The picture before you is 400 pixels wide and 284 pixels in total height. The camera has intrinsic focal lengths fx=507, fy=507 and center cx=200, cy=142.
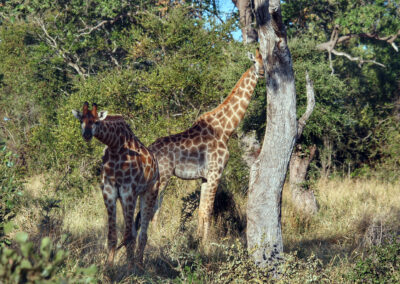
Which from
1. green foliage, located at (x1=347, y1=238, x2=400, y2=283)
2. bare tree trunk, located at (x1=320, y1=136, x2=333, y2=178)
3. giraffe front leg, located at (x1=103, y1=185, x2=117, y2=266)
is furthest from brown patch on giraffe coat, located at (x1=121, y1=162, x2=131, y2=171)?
bare tree trunk, located at (x1=320, y1=136, x2=333, y2=178)

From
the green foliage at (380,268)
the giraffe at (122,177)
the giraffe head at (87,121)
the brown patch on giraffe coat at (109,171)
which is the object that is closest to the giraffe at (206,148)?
the giraffe at (122,177)

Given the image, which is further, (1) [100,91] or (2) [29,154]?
(2) [29,154]

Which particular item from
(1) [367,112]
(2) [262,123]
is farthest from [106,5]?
(1) [367,112]

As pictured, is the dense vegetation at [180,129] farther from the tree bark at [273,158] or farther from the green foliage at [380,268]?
the tree bark at [273,158]

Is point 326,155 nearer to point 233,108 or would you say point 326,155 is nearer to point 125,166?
point 233,108

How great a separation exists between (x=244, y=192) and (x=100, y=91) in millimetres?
4198

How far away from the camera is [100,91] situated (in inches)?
469

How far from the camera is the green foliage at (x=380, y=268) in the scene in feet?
18.6

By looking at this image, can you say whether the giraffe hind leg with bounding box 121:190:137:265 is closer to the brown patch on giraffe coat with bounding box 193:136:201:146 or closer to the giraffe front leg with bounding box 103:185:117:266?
the giraffe front leg with bounding box 103:185:117:266

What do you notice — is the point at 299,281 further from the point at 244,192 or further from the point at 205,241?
the point at 244,192

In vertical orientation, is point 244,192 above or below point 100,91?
below

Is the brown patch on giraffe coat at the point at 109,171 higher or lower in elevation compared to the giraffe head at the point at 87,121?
lower

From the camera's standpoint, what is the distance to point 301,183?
10336 mm

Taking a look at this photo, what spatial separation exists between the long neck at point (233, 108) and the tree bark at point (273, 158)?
2.63 meters
